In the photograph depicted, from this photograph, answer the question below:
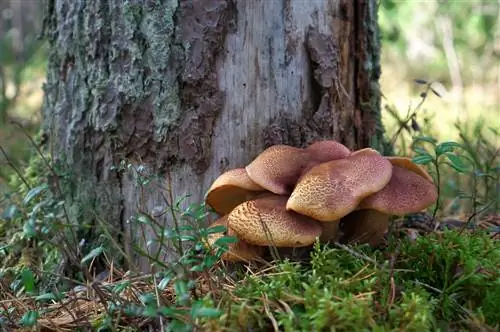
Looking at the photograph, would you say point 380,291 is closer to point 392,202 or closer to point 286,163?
point 392,202

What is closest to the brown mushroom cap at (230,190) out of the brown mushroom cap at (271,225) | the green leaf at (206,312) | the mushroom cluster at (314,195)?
the mushroom cluster at (314,195)

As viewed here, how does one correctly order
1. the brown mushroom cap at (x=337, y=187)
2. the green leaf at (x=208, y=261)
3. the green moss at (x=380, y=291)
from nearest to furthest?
1. the green moss at (x=380, y=291)
2. the green leaf at (x=208, y=261)
3. the brown mushroom cap at (x=337, y=187)

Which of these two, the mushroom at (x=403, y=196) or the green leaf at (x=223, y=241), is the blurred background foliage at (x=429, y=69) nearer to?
the mushroom at (x=403, y=196)

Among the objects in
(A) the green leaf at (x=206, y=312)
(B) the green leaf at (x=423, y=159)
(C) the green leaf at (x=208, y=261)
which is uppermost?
(B) the green leaf at (x=423, y=159)

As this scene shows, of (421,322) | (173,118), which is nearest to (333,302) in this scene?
(421,322)

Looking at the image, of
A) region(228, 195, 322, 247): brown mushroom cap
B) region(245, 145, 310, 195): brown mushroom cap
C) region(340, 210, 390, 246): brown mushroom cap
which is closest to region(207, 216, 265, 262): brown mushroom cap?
region(228, 195, 322, 247): brown mushroom cap

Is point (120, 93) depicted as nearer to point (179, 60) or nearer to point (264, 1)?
point (179, 60)
